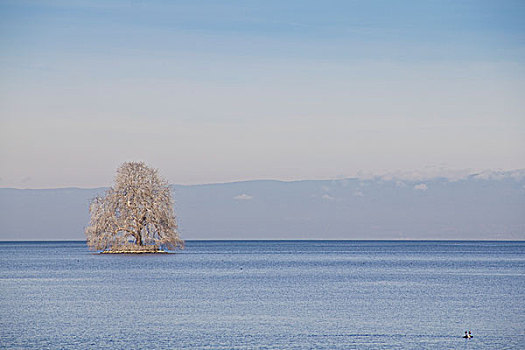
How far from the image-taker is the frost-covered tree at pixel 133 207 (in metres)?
104

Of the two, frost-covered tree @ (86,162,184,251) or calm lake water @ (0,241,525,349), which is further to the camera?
frost-covered tree @ (86,162,184,251)

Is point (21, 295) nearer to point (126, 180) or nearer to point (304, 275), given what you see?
point (304, 275)

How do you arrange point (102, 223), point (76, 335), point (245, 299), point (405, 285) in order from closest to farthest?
point (76, 335) < point (245, 299) < point (405, 285) < point (102, 223)

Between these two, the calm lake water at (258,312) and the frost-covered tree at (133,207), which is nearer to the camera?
the calm lake water at (258,312)

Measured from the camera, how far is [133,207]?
341ft

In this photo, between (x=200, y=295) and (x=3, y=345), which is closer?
(x=3, y=345)

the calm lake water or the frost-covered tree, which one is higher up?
the frost-covered tree

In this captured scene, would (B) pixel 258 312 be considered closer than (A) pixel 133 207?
Yes

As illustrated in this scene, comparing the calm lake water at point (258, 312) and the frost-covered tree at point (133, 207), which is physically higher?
the frost-covered tree at point (133, 207)

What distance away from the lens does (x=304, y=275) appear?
3346 inches

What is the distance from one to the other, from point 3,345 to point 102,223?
223 ft

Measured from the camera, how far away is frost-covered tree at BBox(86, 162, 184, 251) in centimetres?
10400

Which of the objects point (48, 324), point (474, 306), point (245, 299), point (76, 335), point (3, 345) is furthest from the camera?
point (245, 299)

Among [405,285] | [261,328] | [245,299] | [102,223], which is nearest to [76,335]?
[261,328]
